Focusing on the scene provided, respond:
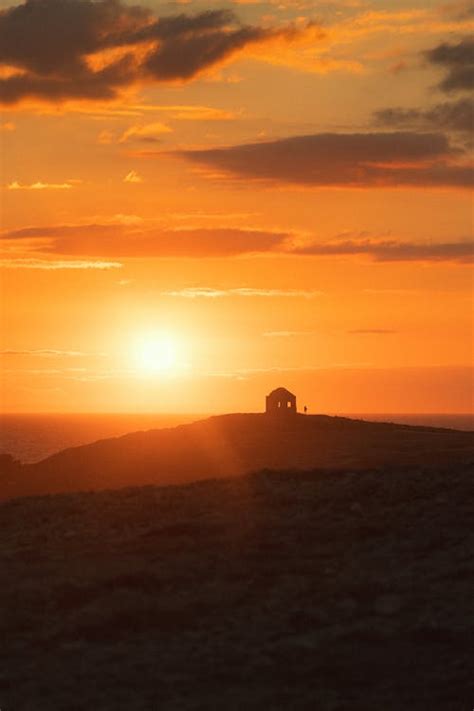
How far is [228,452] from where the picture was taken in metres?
58.5

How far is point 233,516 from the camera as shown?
25484 millimetres

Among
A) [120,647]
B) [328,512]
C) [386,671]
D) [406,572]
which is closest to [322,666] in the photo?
[386,671]

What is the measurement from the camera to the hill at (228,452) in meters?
50.5

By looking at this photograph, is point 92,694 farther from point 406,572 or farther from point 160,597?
point 406,572

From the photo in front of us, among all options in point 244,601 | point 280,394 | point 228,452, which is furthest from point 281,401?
point 244,601

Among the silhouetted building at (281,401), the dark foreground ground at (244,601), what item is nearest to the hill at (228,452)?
the silhouetted building at (281,401)

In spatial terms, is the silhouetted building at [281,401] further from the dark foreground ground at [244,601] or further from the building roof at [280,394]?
the dark foreground ground at [244,601]

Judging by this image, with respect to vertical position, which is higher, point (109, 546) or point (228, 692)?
point (109, 546)

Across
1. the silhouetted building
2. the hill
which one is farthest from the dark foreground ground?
the silhouetted building

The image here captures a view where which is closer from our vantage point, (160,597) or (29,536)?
(160,597)

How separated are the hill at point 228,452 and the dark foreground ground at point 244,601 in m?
18.0

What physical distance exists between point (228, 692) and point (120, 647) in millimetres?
2621

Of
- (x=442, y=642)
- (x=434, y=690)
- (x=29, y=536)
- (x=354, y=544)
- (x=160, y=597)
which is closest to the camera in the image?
(x=434, y=690)

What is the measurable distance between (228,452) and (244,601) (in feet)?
130
